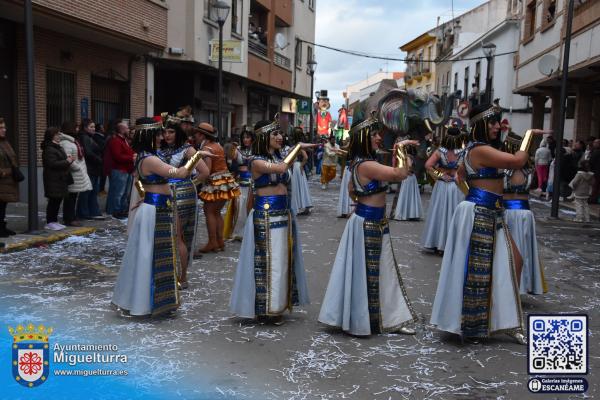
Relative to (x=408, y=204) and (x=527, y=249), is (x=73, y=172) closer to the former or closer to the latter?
(x=408, y=204)

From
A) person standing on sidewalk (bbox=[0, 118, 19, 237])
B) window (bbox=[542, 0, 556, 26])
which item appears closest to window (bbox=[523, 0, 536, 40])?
window (bbox=[542, 0, 556, 26])

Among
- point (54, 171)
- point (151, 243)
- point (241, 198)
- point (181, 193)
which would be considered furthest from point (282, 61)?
point (151, 243)

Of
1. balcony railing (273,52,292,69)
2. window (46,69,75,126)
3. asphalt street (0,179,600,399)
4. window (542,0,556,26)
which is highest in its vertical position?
window (542,0,556,26)

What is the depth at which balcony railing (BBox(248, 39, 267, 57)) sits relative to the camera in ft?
80.3

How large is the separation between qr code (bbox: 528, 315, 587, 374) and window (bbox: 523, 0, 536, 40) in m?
23.4

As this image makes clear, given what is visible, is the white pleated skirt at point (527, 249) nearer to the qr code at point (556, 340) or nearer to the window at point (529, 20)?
the qr code at point (556, 340)

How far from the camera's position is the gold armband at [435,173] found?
9.01 meters

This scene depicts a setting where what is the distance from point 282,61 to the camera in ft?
95.8

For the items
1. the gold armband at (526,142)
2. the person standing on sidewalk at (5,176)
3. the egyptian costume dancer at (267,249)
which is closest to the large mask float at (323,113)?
the person standing on sidewalk at (5,176)

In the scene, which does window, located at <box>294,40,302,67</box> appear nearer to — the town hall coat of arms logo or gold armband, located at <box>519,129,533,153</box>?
gold armband, located at <box>519,129,533,153</box>

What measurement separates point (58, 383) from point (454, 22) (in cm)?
4628

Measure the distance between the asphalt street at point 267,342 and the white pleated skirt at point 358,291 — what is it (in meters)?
0.15

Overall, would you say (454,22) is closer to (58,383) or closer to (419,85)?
(419,85)

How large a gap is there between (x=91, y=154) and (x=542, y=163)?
14409mm
